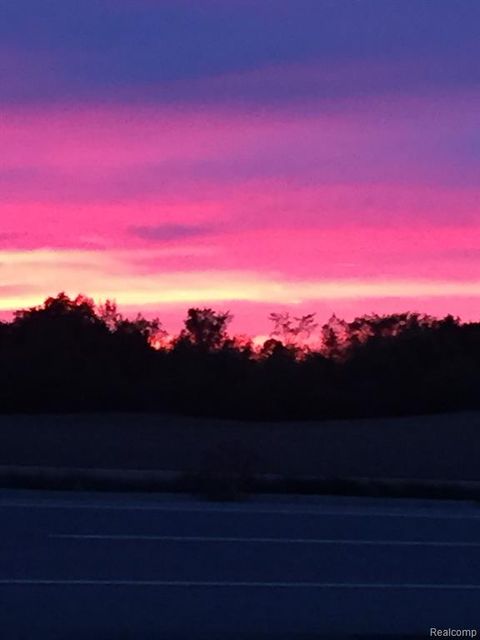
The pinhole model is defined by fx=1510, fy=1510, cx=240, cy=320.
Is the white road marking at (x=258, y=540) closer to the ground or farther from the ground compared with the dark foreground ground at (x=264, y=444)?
closer to the ground

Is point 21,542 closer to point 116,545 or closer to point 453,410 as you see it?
point 116,545

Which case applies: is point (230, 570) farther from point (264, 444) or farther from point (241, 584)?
point (264, 444)

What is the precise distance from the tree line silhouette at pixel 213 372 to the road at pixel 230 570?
75.7ft

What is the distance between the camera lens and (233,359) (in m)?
46.2

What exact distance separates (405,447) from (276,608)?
79.4ft

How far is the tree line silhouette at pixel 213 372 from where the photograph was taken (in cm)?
4297

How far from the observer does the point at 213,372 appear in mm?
44531

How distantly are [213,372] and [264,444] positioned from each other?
966cm

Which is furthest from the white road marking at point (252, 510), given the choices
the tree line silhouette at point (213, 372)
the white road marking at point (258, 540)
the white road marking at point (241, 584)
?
the tree line silhouette at point (213, 372)

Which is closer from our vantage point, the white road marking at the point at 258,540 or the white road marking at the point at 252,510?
the white road marking at the point at 258,540

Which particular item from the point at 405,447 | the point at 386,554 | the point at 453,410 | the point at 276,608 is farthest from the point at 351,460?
the point at 276,608

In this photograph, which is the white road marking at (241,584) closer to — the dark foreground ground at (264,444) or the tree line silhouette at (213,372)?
the dark foreground ground at (264,444)

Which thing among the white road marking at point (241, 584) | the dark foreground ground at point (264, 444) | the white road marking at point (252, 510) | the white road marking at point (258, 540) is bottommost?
the white road marking at point (241, 584)

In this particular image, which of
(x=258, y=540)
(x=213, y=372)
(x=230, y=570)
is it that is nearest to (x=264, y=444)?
(x=213, y=372)
